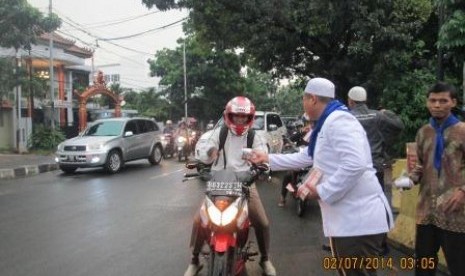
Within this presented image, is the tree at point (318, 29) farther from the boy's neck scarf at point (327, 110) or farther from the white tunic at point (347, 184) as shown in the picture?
the white tunic at point (347, 184)

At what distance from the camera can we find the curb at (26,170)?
16109 millimetres

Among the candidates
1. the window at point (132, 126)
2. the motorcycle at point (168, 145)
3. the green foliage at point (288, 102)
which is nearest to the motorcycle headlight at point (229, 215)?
the window at point (132, 126)

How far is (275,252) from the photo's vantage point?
6.45m

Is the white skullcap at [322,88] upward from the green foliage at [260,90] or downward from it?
downward

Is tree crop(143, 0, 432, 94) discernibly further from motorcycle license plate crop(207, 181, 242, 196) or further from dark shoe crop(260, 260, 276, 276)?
motorcycle license plate crop(207, 181, 242, 196)

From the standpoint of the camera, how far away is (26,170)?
17.2 m

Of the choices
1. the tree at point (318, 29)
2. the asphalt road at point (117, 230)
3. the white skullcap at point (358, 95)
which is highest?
the tree at point (318, 29)

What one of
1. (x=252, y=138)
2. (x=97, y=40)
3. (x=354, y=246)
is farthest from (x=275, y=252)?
(x=97, y=40)

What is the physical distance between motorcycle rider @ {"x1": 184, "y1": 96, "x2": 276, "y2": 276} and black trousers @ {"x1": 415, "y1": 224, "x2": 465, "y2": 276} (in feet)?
4.97

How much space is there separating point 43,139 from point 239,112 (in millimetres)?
22843

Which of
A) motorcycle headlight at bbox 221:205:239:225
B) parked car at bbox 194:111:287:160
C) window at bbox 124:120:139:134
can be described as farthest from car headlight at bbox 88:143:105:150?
motorcycle headlight at bbox 221:205:239:225

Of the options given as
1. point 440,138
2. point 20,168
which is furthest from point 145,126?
point 440,138

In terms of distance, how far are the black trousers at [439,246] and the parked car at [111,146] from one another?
1271 centimetres

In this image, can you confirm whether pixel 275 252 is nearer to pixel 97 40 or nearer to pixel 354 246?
pixel 354 246
